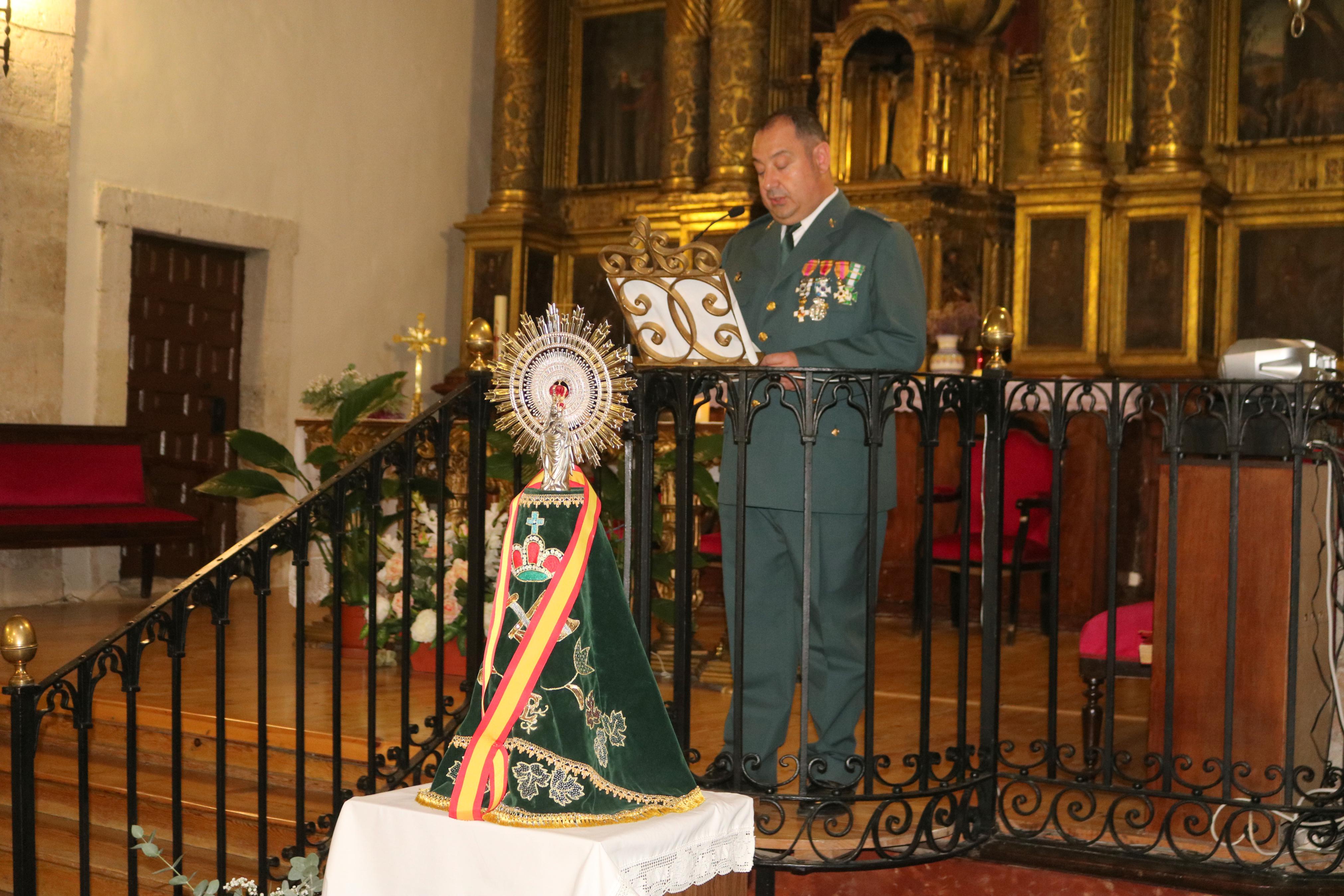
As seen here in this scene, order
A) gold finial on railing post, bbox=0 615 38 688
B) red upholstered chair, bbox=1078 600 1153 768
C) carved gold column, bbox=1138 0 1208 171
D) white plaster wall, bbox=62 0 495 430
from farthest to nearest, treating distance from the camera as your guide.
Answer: carved gold column, bbox=1138 0 1208 171, white plaster wall, bbox=62 0 495 430, red upholstered chair, bbox=1078 600 1153 768, gold finial on railing post, bbox=0 615 38 688

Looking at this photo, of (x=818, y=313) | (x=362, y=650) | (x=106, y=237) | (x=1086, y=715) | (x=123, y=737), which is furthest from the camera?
(x=106, y=237)

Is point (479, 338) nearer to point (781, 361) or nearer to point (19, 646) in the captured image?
point (781, 361)

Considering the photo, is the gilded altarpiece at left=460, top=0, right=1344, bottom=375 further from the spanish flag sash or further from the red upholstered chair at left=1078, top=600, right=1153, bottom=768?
the spanish flag sash

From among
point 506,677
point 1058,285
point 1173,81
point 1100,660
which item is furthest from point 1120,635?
point 1173,81

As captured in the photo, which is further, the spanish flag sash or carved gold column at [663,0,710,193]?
carved gold column at [663,0,710,193]

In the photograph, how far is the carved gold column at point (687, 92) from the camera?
10469 millimetres

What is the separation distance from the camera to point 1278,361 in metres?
3.40

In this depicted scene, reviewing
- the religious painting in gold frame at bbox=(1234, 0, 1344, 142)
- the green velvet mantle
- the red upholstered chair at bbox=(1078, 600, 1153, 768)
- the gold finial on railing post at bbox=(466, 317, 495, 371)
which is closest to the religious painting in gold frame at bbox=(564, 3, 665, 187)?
the religious painting in gold frame at bbox=(1234, 0, 1344, 142)

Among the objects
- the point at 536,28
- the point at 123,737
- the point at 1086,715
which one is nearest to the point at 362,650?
the point at 123,737

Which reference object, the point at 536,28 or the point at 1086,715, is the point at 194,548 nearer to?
the point at 536,28

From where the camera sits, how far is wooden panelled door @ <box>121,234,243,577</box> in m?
8.74

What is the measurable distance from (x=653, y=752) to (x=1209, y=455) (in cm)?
180

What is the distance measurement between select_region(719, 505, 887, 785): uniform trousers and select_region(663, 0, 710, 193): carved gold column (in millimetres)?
7318

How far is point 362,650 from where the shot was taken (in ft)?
19.0
